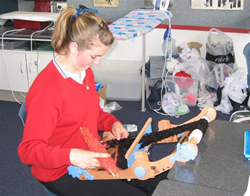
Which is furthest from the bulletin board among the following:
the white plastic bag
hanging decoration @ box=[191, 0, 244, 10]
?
the white plastic bag

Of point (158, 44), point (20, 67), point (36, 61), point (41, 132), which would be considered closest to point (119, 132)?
point (41, 132)

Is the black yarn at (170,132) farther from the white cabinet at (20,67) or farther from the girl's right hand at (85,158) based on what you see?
the white cabinet at (20,67)

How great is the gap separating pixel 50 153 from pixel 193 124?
1.56ft

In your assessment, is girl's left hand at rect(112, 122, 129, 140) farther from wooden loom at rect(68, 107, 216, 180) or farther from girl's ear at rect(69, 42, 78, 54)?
girl's ear at rect(69, 42, 78, 54)

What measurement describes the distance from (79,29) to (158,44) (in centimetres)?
215

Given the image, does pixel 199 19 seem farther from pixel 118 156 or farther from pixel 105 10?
pixel 118 156

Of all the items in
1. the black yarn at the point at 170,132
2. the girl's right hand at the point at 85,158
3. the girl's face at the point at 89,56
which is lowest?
the girl's right hand at the point at 85,158

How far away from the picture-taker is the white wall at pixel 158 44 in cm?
304

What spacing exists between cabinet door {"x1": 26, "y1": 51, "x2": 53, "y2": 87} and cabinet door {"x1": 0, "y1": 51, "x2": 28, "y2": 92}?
0.04m

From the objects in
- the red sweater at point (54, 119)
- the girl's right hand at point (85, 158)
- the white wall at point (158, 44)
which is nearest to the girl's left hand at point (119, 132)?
the red sweater at point (54, 119)

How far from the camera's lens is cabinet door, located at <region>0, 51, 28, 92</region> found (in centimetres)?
290

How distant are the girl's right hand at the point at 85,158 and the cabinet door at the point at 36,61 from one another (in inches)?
75.2

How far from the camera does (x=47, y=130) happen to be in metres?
1.08

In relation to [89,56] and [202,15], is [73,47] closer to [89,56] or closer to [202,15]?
[89,56]
